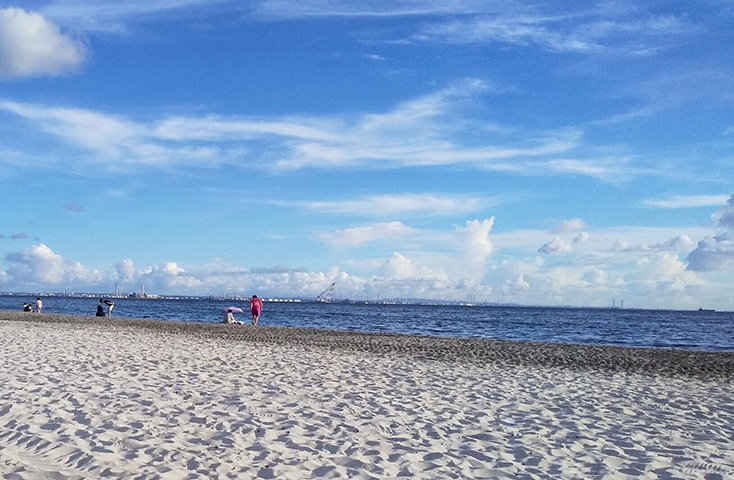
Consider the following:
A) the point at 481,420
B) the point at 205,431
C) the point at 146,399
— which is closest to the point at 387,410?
the point at 481,420

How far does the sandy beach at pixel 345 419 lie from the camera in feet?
22.4

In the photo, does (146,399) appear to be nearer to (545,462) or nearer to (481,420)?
(481,420)

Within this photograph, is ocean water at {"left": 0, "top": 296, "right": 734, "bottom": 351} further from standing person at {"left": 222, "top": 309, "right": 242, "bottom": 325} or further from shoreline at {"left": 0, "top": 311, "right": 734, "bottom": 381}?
shoreline at {"left": 0, "top": 311, "right": 734, "bottom": 381}

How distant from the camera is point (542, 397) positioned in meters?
11.8

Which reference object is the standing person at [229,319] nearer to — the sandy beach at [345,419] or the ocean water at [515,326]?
the ocean water at [515,326]

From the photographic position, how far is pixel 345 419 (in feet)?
29.5

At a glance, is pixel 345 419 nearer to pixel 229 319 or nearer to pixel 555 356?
pixel 555 356

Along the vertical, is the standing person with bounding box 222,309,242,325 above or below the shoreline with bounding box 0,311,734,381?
above

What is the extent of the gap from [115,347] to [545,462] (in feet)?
48.0

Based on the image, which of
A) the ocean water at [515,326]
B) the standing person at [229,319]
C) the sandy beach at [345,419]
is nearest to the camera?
the sandy beach at [345,419]

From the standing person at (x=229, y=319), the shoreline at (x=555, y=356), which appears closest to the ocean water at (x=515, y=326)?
the standing person at (x=229, y=319)

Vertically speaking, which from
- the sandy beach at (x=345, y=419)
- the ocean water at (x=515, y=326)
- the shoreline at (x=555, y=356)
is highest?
the sandy beach at (x=345, y=419)

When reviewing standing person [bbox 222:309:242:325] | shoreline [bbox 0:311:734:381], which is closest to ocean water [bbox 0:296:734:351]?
standing person [bbox 222:309:242:325]

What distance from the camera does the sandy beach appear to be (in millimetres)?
6828
